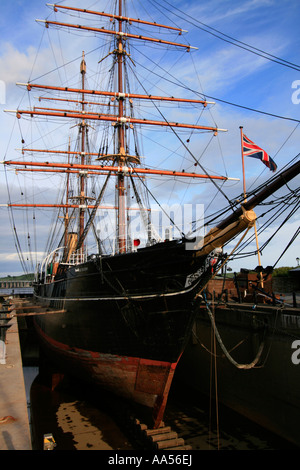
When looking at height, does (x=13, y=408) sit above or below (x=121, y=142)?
below

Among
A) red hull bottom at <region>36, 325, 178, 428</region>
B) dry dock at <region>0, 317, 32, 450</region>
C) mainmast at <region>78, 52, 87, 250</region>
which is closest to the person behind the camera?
dry dock at <region>0, 317, 32, 450</region>

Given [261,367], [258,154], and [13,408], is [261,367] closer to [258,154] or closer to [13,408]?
[258,154]

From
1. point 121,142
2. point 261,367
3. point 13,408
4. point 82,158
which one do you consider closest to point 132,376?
point 261,367

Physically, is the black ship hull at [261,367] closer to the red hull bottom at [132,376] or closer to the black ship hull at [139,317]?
the black ship hull at [139,317]

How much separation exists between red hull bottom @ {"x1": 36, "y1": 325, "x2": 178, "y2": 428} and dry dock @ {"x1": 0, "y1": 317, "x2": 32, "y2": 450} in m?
3.05

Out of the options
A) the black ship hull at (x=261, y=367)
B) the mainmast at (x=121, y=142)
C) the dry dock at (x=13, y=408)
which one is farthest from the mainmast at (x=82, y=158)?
the dry dock at (x=13, y=408)

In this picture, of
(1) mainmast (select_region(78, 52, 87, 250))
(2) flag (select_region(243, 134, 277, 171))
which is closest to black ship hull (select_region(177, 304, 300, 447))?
(2) flag (select_region(243, 134, 277, 171))

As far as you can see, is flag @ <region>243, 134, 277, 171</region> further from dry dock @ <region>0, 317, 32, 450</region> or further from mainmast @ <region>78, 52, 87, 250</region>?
mainmast @ <region>78, 52, 87, 250</region>

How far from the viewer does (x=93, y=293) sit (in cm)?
1162

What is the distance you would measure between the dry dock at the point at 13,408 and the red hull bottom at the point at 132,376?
3.05m

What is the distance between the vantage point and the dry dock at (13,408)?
4898 mm

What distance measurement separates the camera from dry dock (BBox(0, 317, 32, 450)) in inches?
193

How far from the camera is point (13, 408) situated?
5.90 meters

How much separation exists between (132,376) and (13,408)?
16.2ft
